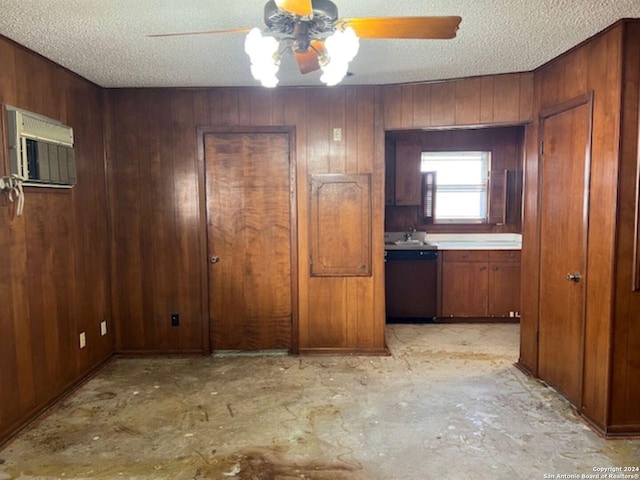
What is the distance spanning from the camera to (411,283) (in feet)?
15.9

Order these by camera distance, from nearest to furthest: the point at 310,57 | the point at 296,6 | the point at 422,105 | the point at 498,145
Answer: the point at 296,6, the point at 310,57, the point at 422,105, the point at 498,145

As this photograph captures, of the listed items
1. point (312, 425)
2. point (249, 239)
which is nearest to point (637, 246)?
point (312, 425)

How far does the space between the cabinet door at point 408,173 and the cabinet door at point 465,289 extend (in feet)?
2.91

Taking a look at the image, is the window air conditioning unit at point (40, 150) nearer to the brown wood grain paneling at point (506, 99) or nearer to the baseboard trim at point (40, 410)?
the baseboard trim at point (40, 410)

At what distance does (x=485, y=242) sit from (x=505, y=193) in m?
0.64

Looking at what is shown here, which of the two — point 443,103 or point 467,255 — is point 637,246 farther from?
point 467,255

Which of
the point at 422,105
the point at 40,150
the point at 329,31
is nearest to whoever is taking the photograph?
the point at 329,31

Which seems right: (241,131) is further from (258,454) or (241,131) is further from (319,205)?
(258,454)

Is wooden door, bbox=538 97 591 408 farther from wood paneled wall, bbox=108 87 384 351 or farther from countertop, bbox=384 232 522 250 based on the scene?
countertop, bbox=384 232 522 250

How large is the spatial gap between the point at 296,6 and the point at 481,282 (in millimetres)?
4022

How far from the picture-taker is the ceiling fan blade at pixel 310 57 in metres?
1.96

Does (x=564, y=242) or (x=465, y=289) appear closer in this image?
(x=564, y=242)

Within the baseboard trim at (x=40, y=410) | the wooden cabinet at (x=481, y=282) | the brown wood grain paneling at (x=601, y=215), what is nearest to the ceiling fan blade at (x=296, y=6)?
the brown wood grain paneling at (x=601, y=215)

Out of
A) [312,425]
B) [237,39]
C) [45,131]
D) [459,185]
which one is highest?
[237,39]
